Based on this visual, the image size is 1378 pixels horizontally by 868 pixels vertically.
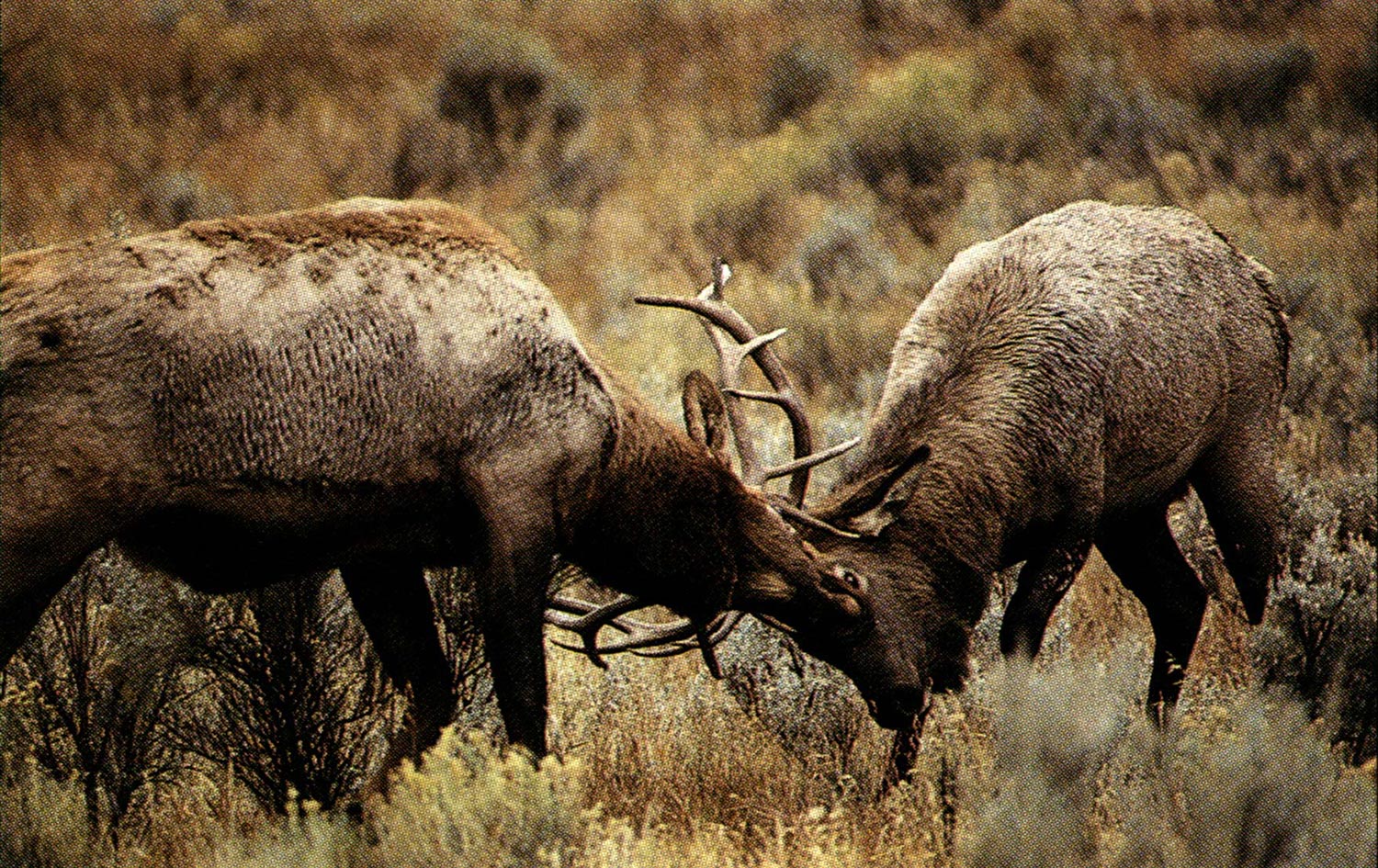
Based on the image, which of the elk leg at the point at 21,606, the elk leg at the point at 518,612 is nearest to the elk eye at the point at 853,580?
the elk leg at the point at 518,612

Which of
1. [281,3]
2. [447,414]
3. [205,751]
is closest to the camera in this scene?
[447,414]

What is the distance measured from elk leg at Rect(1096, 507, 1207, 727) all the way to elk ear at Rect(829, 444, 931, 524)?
5.39 feet

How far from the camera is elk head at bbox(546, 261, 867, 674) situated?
5.63m

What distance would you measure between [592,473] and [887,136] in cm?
1396

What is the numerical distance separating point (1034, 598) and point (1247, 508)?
1.21 metres

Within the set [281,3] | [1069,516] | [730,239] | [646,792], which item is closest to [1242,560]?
[1069,516]

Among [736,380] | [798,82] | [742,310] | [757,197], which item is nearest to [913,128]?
[757,197]

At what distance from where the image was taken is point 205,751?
6008 mm

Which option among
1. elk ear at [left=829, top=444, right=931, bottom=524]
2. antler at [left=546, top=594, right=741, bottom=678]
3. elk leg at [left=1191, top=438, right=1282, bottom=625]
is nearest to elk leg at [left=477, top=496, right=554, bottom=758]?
antler at [left=546, top=594, right=741, bottom=678]

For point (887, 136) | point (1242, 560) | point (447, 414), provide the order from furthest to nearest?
1. point (887, 136)
2. point (1242, 560)
3. point (447, 414)

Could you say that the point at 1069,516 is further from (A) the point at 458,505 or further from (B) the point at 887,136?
(B) the point at 887,136

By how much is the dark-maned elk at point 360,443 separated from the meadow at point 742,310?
589 mm

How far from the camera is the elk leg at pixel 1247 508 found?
23.1ft

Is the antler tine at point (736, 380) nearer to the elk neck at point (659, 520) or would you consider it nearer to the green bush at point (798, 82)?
the elk neck at point (659, 520)
